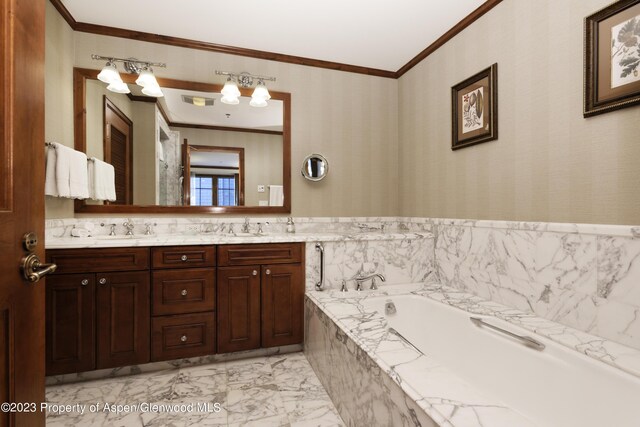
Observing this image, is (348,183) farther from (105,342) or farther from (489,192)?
(105,342)

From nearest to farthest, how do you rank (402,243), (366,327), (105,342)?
(366,327), (105,342), (402,243)

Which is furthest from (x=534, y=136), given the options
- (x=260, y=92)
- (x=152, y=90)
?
(x=152, y=90)

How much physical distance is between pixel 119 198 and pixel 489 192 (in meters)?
2.68

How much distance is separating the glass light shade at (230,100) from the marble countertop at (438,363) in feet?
5.55

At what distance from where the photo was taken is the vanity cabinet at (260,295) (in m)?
2.15

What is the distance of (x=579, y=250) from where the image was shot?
1584 mm

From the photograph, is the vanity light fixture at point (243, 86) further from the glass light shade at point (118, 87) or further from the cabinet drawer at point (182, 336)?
the cabinet drawer at point (182, 336)

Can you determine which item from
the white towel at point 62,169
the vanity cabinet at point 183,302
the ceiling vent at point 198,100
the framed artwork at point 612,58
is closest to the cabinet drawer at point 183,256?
the vanity cabinet at point 183,302

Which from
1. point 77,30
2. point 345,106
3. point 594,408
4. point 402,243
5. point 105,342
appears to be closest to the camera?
point 594,408

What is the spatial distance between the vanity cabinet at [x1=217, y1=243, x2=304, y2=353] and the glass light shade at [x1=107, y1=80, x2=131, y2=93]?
146 cm

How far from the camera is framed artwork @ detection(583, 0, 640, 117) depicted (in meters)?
1.38

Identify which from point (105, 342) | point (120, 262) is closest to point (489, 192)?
point (120, 262)

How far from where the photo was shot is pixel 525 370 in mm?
1483

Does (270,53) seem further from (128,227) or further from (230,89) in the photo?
(128,227)
